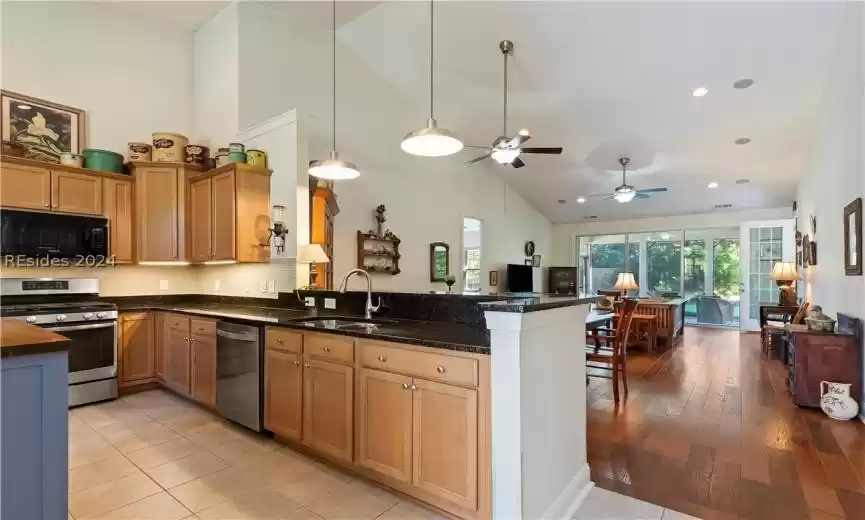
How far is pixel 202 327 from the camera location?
142 inches

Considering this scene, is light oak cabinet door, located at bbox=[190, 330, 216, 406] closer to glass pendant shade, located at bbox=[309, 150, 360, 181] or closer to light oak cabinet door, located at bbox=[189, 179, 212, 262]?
light oak cabinet door, located at bbox=[189, 179, 212, 262]

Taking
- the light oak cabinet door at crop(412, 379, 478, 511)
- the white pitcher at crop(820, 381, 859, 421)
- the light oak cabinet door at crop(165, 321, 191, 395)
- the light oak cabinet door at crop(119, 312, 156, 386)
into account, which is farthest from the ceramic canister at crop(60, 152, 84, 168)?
the white pitcher at crop(820, 381, 859, 421)

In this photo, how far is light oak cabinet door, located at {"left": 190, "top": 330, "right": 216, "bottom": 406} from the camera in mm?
3445

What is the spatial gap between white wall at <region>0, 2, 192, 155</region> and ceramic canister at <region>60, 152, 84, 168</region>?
33cm

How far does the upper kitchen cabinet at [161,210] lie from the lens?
14.7 feet

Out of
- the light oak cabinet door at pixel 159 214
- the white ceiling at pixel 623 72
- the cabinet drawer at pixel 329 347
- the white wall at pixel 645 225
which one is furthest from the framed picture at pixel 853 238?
the light oak cabinet door at pixel 159 214

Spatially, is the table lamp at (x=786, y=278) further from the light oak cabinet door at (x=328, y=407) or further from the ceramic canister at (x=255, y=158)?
the ceramic canister at (x=255, y=158)

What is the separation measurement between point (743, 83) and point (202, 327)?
6349mm

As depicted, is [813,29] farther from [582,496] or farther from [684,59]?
[582,496]

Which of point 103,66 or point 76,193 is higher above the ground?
point 103,66

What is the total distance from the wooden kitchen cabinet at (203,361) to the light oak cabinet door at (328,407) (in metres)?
1.29

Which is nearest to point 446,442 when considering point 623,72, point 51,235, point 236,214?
point 236,214

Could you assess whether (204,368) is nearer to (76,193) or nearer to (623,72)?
(76,193)

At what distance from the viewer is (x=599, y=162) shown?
7469 millimetres
